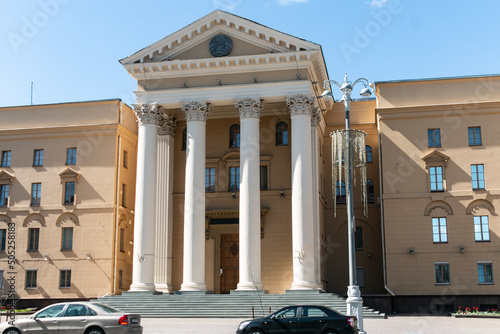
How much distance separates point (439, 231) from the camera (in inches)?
1398

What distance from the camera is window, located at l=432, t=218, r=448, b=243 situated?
35375 mm

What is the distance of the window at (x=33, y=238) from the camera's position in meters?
39.7

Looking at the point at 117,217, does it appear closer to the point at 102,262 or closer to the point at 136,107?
the point at 102,262

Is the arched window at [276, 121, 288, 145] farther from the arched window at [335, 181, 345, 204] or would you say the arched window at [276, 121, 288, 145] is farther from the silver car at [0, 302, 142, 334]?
the silver car at [0, 302, 142, 334]

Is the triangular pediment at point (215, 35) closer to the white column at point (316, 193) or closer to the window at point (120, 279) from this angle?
the white column at point (316, 193)

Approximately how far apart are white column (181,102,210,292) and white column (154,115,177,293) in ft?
13.0

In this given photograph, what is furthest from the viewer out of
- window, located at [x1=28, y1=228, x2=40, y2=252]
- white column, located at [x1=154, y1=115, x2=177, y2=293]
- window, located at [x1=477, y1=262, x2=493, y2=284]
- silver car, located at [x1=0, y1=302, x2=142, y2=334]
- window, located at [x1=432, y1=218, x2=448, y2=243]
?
window, located at [x1=28, y1=228, x2=40, y2=252]

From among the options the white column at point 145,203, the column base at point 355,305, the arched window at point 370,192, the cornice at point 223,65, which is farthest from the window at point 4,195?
the column base at point 355,305

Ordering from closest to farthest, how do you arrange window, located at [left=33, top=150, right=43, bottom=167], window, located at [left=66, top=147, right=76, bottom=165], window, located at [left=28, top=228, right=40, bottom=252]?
window, located at [left=28, top=228, right=40, bottom=252]
window, located at [left=66, top=147, right=76, bottom=165]
window, located at [left=33, top=150, right=43, bottom=167]

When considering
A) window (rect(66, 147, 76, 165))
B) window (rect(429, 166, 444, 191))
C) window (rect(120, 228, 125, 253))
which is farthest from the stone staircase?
window (rect(66, 147, 76, 165))

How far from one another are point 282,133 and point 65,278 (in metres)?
16.9

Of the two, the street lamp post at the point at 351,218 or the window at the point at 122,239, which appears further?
the window at the point at 122,239

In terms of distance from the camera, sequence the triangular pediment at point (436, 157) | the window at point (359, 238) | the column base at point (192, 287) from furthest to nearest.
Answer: the window at point (359, 238)
the triangular pediment at point (436, 157)
the column base at point (192, 287)

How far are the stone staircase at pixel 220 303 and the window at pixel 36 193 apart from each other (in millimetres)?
10972
